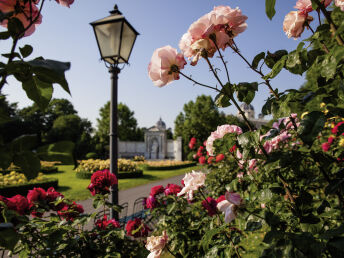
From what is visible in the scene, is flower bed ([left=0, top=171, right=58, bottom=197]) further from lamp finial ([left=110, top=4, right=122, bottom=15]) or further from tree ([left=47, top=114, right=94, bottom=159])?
tree ([left=47, top=114, right=94, bottom=159])

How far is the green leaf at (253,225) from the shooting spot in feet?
3.62

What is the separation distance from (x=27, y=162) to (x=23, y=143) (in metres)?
0.05

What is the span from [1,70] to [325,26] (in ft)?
4.10

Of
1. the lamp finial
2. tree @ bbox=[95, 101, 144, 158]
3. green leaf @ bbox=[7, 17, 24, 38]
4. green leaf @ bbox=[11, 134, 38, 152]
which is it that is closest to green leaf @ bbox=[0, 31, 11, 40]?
green leaf @ bbox=[7, 17, 24, 38]

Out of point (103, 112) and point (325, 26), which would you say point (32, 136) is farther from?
point (103, 112)

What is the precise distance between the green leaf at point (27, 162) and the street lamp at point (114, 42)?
242cm

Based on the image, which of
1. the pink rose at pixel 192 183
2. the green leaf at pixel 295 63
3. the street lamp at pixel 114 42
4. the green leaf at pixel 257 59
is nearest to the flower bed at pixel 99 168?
the street lamp at pixel 114 42

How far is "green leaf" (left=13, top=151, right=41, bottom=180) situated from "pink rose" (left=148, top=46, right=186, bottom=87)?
62cm

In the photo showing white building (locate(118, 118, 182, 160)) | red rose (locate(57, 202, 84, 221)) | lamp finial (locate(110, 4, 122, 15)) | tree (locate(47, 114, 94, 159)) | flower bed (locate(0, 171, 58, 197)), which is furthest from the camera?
tree (locate(47, 114, 94, 159))

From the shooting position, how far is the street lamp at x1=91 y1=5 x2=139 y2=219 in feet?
9.94

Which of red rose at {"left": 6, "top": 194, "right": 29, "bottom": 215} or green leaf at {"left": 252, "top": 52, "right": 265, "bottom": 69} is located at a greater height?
green leaf at {"left": 252, "top": 52, "right": 265, "bottom": 69}

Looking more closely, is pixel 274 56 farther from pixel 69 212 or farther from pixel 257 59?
pixel 69 212

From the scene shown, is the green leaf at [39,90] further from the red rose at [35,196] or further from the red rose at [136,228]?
the red rose at [136,228]

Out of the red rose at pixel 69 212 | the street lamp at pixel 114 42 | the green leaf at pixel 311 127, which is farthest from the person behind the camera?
the street lamp at pixel 114 42
